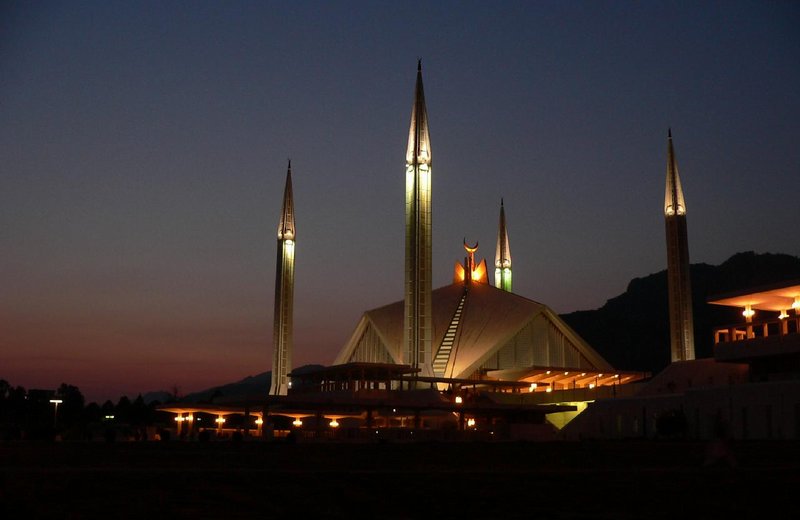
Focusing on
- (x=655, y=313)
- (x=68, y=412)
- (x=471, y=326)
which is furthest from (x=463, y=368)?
(x=655, y=313)

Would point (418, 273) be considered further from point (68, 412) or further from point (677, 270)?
point (68, 412)

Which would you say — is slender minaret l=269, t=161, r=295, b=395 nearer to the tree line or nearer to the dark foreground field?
the tree line

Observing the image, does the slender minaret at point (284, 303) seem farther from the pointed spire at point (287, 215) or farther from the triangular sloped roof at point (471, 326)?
the triangular sloped roof at point (471, 326)

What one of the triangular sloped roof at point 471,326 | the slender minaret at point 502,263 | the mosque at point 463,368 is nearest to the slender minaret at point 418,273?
the mosque at point 463,368

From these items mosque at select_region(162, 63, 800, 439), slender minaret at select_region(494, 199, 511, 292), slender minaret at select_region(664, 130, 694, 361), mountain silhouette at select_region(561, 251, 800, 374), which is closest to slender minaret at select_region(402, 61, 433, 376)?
mosque at select_region(162, 63, 800, 439)

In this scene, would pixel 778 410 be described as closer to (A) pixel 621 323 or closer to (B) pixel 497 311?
(B) pixel 497 311

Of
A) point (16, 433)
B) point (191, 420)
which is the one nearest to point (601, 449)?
point (16, 433)
